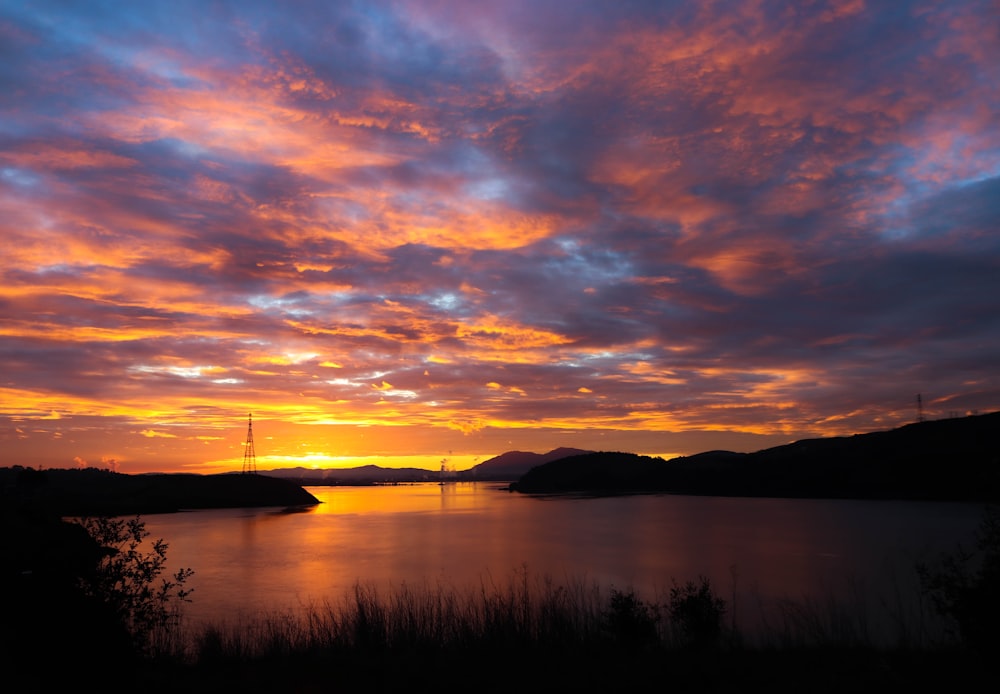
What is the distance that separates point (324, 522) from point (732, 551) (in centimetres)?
7614

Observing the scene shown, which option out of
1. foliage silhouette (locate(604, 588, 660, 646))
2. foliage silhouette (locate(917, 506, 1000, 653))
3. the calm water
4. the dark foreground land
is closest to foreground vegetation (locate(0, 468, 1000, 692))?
foliage silhouette (locate(917, 506, 1000, 653))

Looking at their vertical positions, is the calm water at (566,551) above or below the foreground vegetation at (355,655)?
below

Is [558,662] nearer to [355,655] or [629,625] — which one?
[355,655]

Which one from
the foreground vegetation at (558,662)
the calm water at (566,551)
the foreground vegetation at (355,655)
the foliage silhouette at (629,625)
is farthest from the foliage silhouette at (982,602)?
the calm water at (566,551)

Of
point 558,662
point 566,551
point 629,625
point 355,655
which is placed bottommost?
point 566,551

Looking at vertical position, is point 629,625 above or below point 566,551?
above

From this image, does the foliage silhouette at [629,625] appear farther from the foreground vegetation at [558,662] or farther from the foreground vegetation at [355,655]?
the foreground vegetation at [355,655]

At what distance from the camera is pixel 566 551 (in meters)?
66.8

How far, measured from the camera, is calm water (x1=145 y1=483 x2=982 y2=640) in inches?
1746

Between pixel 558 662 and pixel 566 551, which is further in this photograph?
pixel 566 551

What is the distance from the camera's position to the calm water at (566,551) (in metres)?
44.3

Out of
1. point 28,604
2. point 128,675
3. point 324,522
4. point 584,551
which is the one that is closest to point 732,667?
point 128,675

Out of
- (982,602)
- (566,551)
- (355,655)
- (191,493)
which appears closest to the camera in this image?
(982,602)

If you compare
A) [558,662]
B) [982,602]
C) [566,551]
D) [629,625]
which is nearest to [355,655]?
[558,662]
